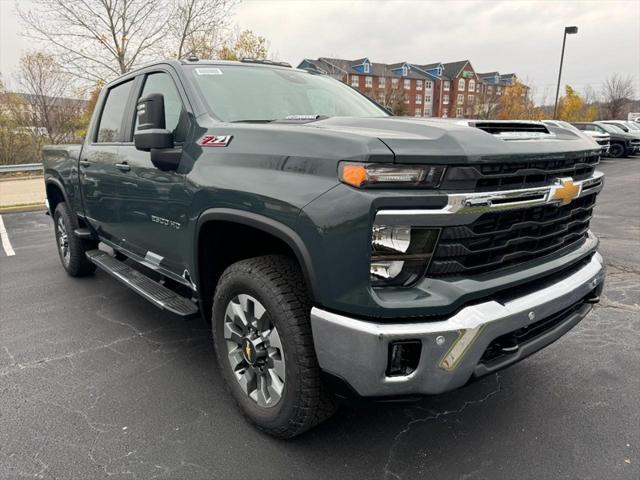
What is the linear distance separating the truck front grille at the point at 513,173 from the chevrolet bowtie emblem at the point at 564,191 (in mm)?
36

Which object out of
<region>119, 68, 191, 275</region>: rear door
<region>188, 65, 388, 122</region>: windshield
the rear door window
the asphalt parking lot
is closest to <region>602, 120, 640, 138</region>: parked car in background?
the asphalt parking lot

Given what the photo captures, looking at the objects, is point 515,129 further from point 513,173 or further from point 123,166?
point 123,166

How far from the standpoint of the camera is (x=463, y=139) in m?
1.96

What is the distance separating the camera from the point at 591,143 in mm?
2635

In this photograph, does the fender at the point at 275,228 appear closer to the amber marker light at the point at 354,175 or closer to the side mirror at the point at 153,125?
the amber marker light at the point at 354,175

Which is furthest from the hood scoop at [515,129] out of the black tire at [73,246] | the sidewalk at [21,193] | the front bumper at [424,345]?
the sidewalk at [21,193]

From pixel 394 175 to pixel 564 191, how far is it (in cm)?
98

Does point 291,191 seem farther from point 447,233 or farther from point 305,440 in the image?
point 305,440

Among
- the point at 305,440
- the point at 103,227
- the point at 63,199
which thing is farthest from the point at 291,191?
the point at 63,199

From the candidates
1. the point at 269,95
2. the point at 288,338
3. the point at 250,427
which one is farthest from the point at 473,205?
the point at 269,95

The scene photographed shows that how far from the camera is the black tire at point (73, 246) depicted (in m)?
5.06

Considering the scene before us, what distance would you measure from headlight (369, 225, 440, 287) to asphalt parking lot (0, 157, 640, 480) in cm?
58

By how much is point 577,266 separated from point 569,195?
519 mm

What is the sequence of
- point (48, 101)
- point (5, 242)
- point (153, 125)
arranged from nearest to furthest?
point (153, 125), point (5, 242), point (48, 101)
